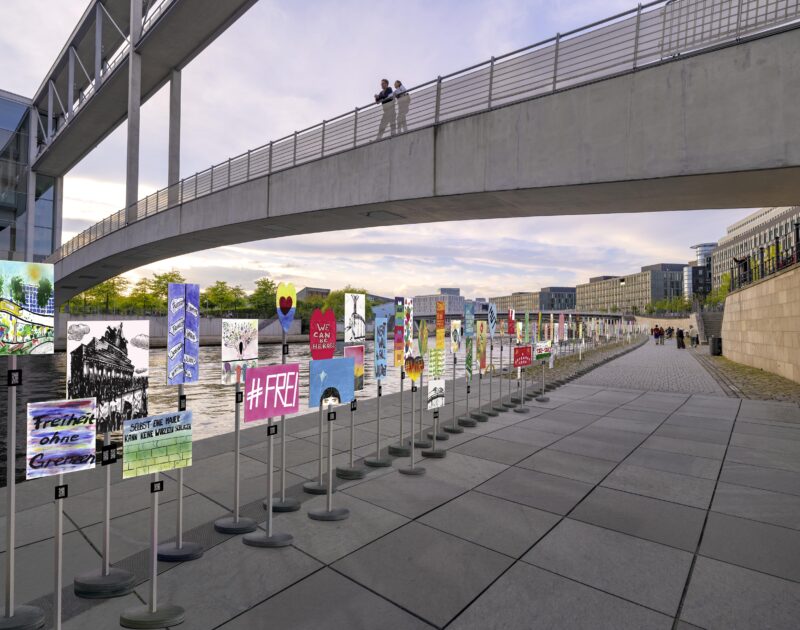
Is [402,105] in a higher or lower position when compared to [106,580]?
higher

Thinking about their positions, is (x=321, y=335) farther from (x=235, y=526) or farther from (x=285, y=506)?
(x=235, y=526)

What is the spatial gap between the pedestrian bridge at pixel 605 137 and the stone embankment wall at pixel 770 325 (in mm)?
10604

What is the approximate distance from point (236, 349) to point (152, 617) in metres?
3.00

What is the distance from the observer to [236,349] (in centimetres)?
588

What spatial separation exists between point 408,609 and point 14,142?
6580 cm

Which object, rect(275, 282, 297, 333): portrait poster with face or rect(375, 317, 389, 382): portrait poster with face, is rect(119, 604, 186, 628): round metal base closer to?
rect(275, 282, 297, 333): portrait poster with face

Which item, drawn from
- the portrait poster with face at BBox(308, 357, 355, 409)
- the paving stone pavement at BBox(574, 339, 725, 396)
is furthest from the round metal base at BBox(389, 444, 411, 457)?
the paving stone pavement at BBox(574, 339, 725, 396)

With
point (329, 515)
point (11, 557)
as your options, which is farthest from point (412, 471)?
point (11, 557)

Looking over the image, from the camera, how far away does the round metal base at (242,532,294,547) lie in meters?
5.03

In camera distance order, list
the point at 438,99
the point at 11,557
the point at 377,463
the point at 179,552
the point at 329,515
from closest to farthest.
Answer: the point at 11,557 < the point at 179,552 < the point at 329,515 < the point at 377,463 < the point at 438,99

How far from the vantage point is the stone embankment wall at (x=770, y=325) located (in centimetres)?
1825

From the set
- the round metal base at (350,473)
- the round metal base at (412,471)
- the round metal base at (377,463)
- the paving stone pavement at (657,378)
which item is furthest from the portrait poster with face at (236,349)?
the paving stone pavement at (657,378)

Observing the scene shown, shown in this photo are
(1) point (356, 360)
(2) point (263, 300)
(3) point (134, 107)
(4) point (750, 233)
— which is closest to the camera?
(1) point (356, 360)

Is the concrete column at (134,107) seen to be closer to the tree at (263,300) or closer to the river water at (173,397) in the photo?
the river water at (173,397)
